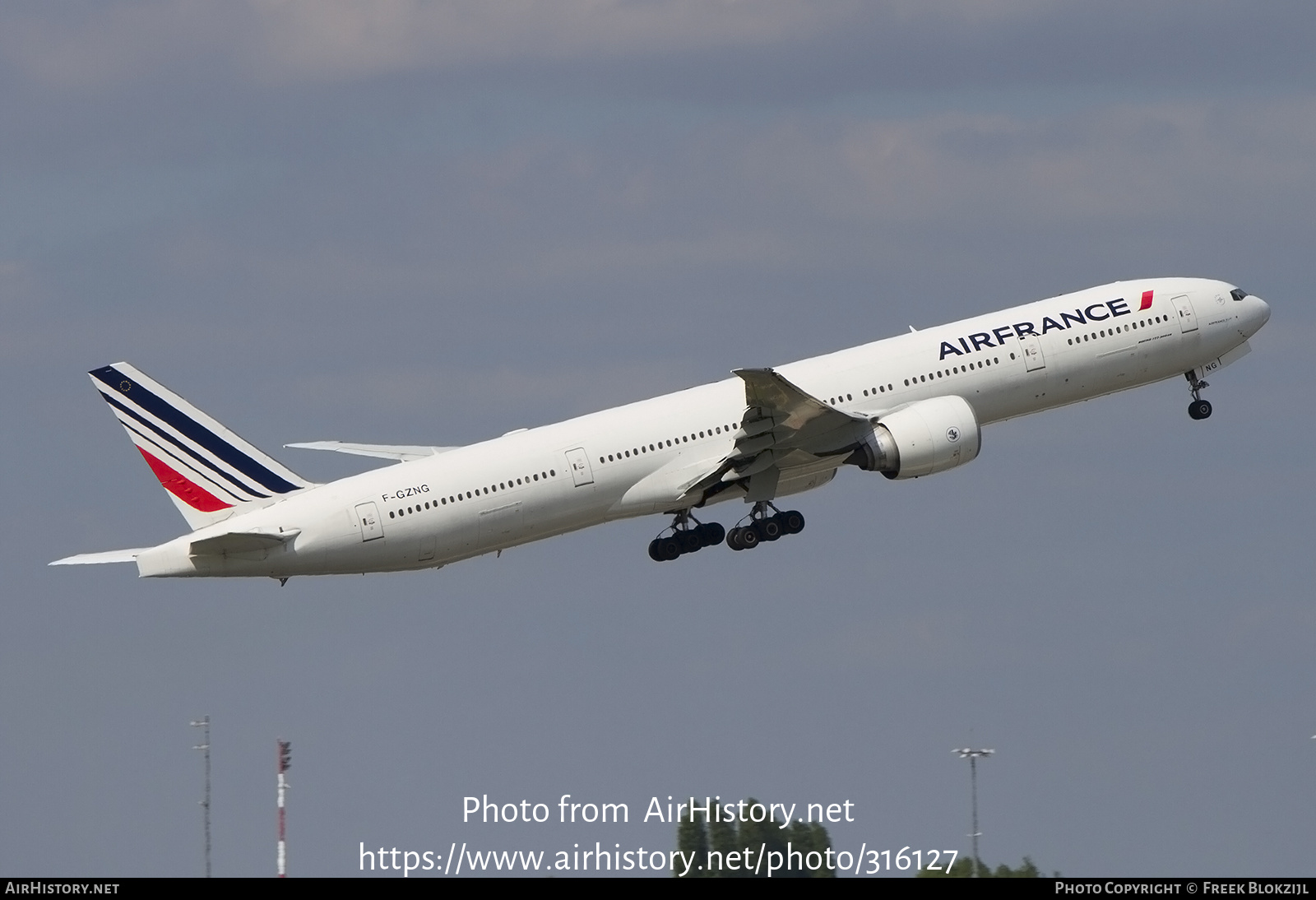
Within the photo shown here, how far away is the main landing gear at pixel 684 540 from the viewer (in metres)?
75.6

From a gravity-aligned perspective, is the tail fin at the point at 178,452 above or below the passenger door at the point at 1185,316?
below

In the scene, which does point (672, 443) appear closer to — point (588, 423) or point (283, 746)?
point (588, 423)

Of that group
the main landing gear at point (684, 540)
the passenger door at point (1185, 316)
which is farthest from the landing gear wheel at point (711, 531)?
the passenger door at point (1185, 316)

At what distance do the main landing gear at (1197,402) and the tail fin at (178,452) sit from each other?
3456 cm

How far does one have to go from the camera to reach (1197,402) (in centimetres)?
7988

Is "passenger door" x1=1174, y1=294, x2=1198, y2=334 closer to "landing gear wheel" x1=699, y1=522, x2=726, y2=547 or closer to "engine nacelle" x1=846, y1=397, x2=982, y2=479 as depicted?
"engine nacelle" x1=846, y1=397, x2=982, y2=479

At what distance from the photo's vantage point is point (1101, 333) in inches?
2955

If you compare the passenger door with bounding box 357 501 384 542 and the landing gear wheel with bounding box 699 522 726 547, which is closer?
the passenger door with bounding box 357 501 384 542

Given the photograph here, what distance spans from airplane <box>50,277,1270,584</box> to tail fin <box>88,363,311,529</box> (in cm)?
6

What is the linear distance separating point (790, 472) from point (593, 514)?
7726 mm

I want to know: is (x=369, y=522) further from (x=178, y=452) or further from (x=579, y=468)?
(x=579, y=468)

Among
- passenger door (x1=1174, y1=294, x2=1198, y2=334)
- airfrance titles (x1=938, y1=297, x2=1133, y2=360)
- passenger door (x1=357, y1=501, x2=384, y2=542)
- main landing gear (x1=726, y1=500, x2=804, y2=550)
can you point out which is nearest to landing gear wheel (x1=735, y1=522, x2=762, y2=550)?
main landing gear (x1=726, y1=500, x2=804, y2=550)

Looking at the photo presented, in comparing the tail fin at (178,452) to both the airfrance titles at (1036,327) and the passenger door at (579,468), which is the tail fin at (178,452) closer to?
the passenger door at (579,468)

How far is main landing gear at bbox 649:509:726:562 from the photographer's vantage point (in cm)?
7562
